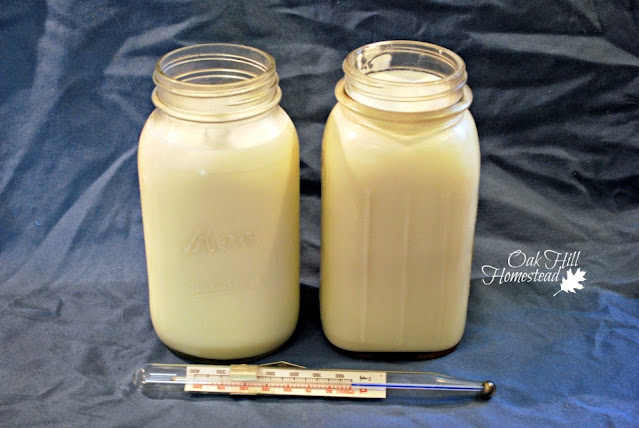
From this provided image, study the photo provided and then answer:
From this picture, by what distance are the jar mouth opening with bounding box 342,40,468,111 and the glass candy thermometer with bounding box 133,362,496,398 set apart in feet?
1.13

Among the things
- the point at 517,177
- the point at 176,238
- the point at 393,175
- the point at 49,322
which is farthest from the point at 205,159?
the point at 517,177

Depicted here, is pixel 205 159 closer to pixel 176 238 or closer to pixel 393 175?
pixel 176 238

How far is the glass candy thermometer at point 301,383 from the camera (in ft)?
3.86

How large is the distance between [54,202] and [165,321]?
381mm

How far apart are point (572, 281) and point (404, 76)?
46 cm

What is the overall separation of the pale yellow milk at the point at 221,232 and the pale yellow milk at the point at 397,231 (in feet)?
0.21

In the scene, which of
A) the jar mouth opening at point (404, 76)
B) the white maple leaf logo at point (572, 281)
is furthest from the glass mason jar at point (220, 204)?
the white maple leaf logo at point (572, 281)

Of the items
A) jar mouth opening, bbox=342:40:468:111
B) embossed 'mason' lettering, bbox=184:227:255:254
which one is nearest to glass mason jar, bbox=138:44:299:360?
embossed 'mason' lettering, bbox=184:227:255:254

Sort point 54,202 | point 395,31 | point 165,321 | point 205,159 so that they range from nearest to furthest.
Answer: point 205,159, point 165,321, point 395,31, point 54,202

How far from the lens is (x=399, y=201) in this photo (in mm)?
1131

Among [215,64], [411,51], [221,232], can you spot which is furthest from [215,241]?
[411,51]

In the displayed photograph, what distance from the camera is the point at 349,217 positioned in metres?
1.16

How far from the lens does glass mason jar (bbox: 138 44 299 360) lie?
43.7 inches

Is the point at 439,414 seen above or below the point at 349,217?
below
